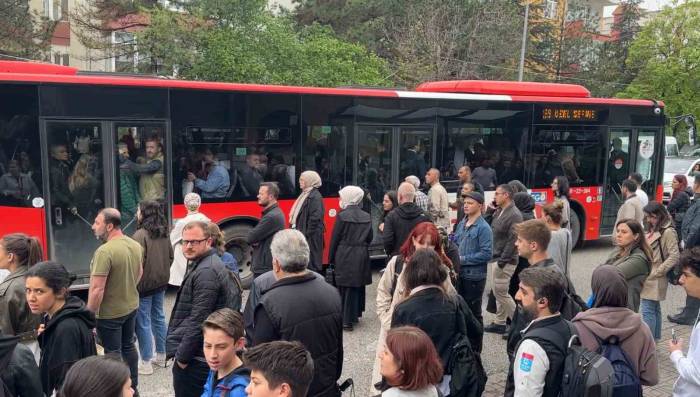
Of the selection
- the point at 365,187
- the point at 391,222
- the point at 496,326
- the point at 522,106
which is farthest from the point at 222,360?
the point at 522,106

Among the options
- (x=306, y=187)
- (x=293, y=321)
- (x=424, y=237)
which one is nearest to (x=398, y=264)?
(x=424, y=237)

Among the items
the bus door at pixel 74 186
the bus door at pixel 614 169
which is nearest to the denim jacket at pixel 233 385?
the bus door at pixel 74 186

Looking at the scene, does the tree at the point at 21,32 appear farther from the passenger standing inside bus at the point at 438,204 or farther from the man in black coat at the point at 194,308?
the man in black coat at the point at 194,308

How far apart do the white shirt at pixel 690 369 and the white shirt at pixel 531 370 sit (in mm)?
893

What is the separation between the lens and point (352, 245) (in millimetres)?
7578

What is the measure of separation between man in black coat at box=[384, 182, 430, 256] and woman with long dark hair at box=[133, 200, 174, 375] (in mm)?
2439

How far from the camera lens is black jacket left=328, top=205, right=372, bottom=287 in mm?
7531

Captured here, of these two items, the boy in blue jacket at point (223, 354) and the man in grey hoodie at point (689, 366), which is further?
the man in grey hoodie at point (689, 366)

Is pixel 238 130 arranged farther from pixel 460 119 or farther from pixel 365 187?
pixel 460 119

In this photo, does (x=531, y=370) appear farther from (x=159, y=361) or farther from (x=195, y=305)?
(x=159, y=361)

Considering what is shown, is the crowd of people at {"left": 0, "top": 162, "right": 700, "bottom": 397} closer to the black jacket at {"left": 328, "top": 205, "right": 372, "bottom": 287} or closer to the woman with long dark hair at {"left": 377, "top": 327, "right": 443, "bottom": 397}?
the woman with long dark hair at {"left": 377, "top": 327, "right": 443, "bottom": 397}

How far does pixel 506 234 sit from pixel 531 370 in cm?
379

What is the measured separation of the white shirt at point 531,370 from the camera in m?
3.41

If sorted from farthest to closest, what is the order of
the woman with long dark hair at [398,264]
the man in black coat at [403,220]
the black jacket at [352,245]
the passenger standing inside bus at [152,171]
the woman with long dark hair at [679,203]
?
the woman with long dark hair at [679,203] → the passenger standing inside bus at [152,171] → the black jacket at [352,245] → the man in black coat at [403,220] → the woman with long dark hair at [398,264]
